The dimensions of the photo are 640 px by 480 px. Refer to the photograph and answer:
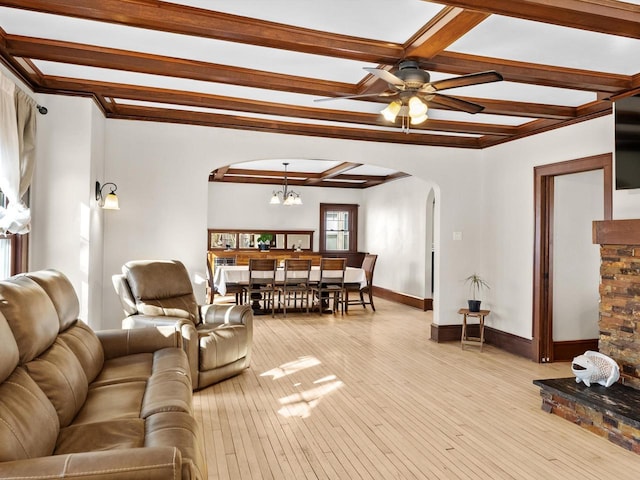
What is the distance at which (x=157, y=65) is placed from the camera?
3562 mm

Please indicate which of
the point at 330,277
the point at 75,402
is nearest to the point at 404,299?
the point at 330,277

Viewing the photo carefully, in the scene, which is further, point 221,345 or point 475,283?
point 475,283

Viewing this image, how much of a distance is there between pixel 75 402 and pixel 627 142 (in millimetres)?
4357

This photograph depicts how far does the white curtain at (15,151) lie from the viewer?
321 cm

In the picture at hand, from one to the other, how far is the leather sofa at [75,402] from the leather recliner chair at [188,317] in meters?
0.88

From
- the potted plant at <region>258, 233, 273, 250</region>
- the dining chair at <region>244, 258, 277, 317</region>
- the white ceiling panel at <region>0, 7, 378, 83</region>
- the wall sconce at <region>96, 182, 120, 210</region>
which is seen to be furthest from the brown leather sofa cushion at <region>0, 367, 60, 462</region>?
the potted plant at <region>258, 233, 273, 250</region>

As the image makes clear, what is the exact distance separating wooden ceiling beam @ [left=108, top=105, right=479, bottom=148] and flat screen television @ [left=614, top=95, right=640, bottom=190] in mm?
2210

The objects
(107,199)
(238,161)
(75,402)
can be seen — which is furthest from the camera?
(238,161)

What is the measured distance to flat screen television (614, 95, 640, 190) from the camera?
3.86m

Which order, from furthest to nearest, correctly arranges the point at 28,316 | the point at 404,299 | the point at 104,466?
the point at 404,299, the point at 28,316, the point at 104,466

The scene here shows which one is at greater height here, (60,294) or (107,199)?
(107,199)

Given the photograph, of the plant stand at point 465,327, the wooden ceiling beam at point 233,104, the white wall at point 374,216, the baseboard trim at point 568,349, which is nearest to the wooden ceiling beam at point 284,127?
the wooden ceiling beam at point 233,104

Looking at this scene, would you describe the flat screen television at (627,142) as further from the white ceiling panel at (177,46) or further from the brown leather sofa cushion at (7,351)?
the brown leather sofa cushion at (7,351)

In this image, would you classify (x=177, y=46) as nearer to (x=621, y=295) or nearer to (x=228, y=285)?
(x=621, y=295)
